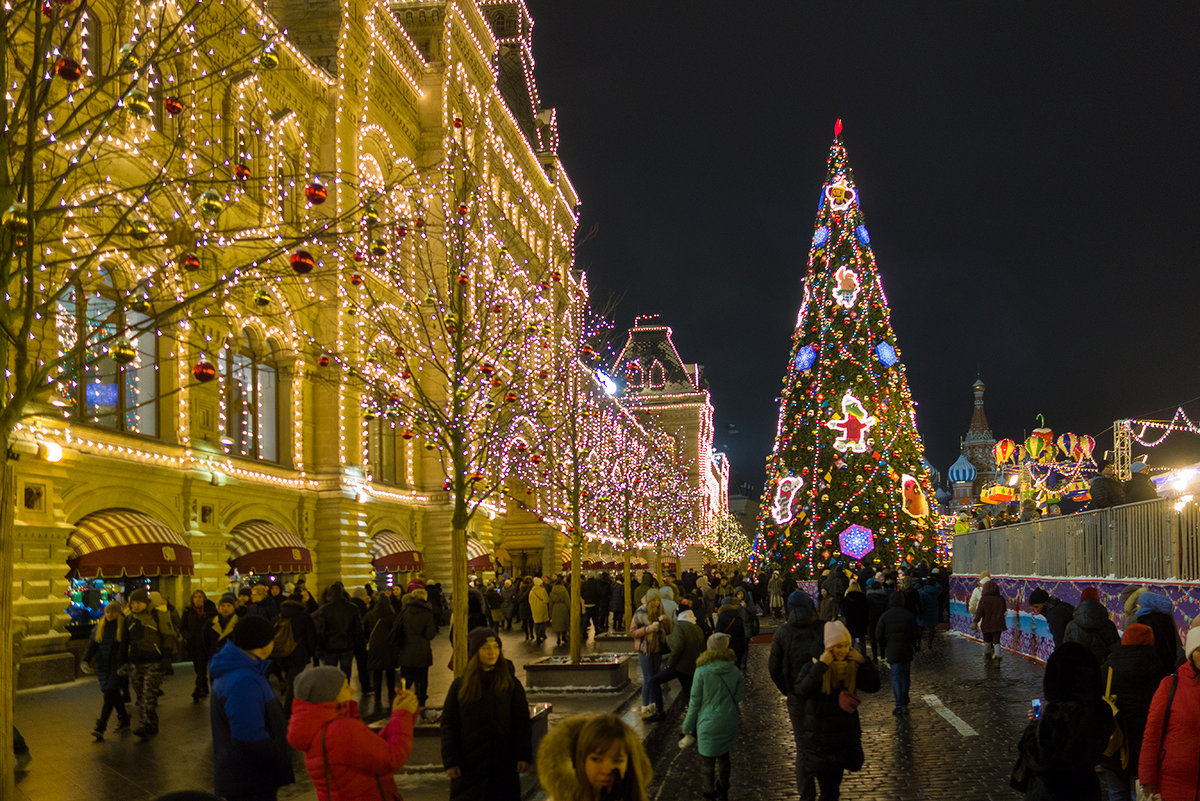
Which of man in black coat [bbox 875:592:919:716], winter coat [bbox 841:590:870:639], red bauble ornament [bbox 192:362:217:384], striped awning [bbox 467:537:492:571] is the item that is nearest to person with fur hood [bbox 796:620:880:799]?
red bauble ornament [bbox 192:362:217:384]

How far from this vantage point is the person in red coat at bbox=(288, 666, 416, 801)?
17.5 feet

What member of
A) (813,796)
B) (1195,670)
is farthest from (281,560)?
(1195,670)

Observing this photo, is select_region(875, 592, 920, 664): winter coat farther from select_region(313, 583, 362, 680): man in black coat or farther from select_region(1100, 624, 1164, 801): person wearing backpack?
select_region(313, 583, 362, 680): man in black coat

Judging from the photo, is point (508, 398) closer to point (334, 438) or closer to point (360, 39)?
A: point (334, 438)

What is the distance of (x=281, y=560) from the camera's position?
25.7 meters

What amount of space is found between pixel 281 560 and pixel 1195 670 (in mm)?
21752

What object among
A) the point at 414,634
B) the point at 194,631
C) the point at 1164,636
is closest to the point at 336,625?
the point at 414,634

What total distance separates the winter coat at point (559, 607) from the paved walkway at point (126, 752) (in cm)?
890

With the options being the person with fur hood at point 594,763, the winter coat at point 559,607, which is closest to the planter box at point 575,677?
the winter coat at point 559,607

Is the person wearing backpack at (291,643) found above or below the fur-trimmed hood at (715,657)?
below

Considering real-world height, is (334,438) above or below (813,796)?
above

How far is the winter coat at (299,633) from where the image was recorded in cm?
1490

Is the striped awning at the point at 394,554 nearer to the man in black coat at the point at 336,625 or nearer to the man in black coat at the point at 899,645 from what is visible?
the man in black coat at the point at 336,625

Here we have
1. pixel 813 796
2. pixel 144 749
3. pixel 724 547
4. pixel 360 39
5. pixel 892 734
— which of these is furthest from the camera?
pixel 724 547
